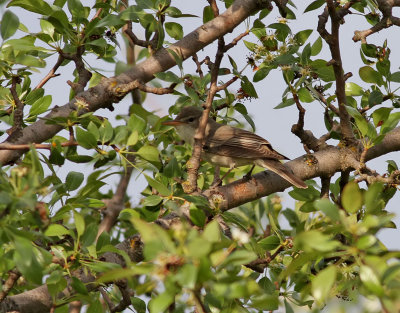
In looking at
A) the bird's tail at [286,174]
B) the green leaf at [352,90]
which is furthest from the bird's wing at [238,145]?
the green leaf at [352,90]

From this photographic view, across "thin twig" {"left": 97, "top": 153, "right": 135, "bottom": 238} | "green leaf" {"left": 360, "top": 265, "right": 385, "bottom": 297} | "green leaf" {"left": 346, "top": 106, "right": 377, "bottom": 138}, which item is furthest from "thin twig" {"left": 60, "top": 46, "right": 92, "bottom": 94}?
"green leaf" {"left": 360, "top": 265, "right": 385, "bottom": 297}

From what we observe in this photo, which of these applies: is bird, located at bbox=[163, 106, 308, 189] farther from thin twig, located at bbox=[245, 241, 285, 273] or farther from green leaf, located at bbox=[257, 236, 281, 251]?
thin twig, located at bbox=[245, 241, 285, 273]

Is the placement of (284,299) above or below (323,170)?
below

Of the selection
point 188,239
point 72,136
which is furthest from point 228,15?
point 188,239

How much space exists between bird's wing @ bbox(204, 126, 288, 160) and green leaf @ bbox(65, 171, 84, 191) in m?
2.60

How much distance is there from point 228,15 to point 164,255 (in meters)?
3.36

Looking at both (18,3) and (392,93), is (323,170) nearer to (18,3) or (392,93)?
(392,93)

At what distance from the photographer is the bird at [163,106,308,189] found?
6.03m

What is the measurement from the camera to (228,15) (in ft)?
16.4

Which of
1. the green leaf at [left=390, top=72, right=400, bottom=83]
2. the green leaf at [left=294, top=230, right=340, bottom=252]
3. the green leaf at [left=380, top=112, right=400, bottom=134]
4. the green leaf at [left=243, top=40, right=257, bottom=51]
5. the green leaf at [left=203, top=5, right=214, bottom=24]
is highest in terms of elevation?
the green leaf at [left=203, top=5, right=214, bottom=24]

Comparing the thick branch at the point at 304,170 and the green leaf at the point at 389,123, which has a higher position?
the green leaf at the point at 389,123

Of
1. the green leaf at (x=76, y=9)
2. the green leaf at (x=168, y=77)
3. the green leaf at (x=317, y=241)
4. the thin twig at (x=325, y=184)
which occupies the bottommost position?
the thin twig at (x=325, y=184)

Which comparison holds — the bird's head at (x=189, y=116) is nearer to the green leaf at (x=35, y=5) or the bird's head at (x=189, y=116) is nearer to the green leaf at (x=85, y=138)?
the green leaf at (x=35, y=5)

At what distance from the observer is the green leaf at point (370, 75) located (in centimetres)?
482
